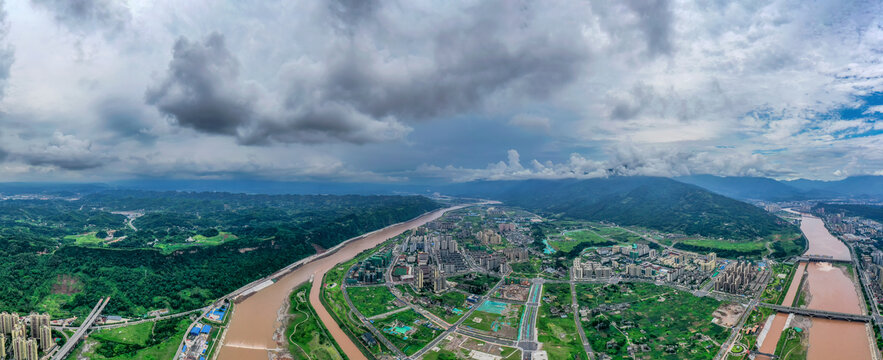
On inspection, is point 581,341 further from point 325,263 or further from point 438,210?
point 438,210

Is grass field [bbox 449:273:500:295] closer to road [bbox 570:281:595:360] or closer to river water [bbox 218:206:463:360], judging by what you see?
road [bbox 570:281:595:360]

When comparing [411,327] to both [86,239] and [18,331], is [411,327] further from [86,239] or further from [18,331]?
[86,239]

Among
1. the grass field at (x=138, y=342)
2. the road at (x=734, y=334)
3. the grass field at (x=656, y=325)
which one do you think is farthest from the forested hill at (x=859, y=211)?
the grass field at (x=138, y=342)

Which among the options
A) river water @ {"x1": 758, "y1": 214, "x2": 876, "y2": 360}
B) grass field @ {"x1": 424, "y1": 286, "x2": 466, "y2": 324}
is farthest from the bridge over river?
grass field @ {"x1": 424, "y1": 286, "x2": 466, "y2": 324}

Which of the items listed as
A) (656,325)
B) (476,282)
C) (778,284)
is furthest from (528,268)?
(778,284)

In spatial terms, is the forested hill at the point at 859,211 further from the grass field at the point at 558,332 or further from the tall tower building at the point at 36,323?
the tall tower building at the point at 36,323

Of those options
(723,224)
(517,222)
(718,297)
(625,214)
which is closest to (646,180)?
(625,214)
